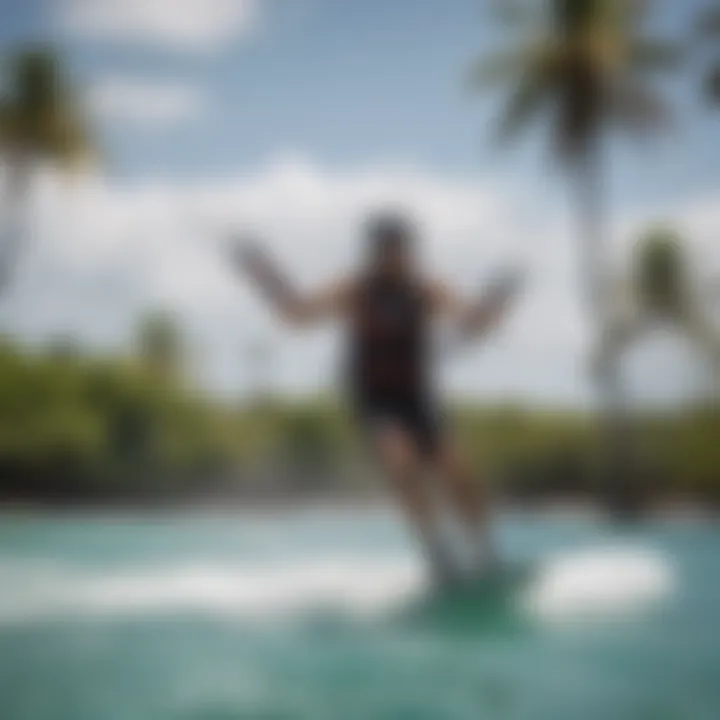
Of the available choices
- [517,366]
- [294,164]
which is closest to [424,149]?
[294,164]

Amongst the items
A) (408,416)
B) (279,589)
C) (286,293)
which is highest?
(286,293)

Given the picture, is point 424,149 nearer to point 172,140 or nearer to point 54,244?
point 172,140

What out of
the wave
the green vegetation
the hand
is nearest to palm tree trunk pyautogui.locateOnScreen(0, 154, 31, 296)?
the green vegetation

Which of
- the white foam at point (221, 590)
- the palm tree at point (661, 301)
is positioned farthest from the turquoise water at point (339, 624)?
the palm tree at point (661, 301)

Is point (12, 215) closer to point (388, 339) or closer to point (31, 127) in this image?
point (31, 127)

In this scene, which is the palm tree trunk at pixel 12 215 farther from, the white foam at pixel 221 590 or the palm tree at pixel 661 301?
the palm tree at pixel 661 301

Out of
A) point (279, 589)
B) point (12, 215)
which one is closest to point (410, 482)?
point (279, 589)

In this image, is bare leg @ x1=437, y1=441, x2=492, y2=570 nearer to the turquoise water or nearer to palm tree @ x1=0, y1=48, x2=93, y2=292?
the turquoise water
